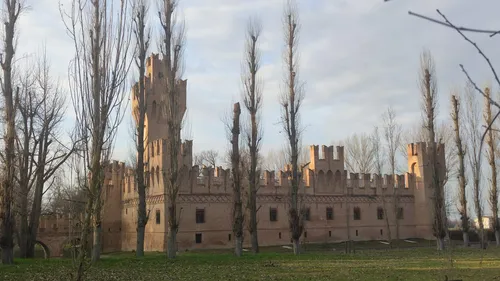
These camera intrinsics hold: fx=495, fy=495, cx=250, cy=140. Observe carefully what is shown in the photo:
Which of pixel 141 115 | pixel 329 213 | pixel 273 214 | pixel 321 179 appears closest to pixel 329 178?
pixel 321 179

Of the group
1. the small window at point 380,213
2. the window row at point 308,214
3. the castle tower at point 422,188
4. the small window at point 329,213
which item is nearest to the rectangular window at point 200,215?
the window row at point 308,214

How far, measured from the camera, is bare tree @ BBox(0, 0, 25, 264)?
17.0m

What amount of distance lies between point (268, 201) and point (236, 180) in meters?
9.93

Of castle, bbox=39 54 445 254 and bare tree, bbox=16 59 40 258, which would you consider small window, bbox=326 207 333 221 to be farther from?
bare tree, bbox=16 59 40 258

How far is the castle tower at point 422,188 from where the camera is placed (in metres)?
39.4

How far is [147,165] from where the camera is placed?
109 feet

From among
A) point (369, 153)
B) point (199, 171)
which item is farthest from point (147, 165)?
point (369, 153)

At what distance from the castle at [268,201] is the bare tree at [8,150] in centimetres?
1192

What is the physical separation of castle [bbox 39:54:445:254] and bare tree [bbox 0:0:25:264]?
11.9 metres

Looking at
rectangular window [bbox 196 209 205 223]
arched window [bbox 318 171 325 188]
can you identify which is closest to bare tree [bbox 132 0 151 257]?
rectangular window [bbox 196 209 205 223]

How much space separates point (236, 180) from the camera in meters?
25.9

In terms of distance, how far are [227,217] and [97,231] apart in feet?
46.5

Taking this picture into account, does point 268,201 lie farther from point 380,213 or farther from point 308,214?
point 380,213

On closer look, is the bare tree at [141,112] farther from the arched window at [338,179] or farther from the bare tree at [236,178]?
the arched window at [338,179]
